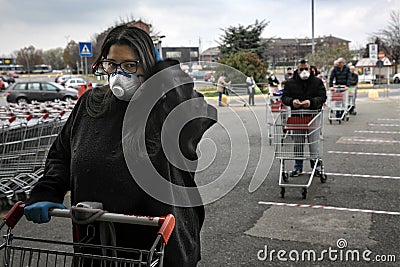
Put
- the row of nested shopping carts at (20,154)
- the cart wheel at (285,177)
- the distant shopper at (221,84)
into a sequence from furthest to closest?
the cart wheel at (285,177), the row of nested shopping carts at (20,154), the distant shopper at (221,84)

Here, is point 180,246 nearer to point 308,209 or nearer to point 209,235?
point 209,235

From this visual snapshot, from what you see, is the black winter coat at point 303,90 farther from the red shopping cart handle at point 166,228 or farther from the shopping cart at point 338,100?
the shopping cart at point 338,100

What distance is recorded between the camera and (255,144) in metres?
3.35

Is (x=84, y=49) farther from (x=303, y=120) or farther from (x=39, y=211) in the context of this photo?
(x=39, y=211)

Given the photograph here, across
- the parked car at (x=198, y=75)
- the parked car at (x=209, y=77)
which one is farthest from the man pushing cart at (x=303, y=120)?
the parked car at (x=198, y=75)

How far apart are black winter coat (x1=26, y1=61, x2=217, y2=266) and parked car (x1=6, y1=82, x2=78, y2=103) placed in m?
24.3

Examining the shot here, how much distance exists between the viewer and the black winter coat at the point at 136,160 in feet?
6.98

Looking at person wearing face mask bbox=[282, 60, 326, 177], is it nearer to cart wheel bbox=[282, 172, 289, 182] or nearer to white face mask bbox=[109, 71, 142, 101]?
cart wheel bbox=[282, 172, 289, 182]

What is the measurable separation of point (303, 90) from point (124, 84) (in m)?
5.91

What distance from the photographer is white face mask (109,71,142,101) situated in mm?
2150

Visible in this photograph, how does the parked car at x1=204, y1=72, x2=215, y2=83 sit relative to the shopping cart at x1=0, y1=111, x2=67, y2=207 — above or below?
above

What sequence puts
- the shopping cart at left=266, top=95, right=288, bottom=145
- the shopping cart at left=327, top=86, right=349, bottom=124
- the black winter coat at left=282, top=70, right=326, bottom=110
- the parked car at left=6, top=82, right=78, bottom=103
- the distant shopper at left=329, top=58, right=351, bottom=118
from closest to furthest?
the shopping cart at left=266, top=95, right=288, bottom=145, the black winter coat at left=282, top=70, right=326, bottom=110, the shopping cart at left=327, top=86, right=349, bottom=124, the distant shopper at left=329, top=58, right=351, bottom=118, the parked car at left=6, top=82, right=78, bottom=103

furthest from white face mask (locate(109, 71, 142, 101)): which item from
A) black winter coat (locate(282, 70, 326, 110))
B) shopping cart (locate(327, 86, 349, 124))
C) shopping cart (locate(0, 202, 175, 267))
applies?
shopping cart (locate(327, 86, 349, 124))

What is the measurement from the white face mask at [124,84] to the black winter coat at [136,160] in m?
0.04
